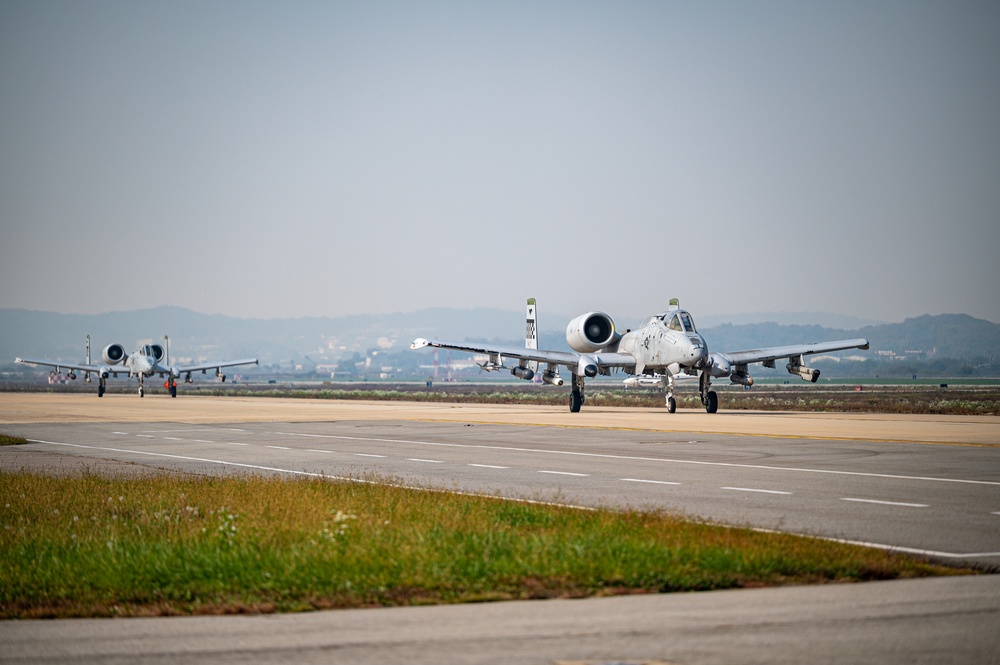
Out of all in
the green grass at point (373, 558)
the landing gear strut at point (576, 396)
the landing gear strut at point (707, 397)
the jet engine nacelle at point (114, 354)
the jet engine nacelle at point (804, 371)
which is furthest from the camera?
the jet engine nacelle at point (114, 354)

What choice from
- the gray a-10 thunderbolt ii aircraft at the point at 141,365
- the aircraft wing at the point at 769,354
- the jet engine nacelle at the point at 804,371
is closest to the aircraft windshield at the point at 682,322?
the aircraft wing at the point at 769,354

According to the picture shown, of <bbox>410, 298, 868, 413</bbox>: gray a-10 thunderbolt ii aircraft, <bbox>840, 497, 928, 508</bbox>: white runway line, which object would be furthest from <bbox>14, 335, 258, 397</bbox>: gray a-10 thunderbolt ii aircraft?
<bbox>840, 497, 928, 508</bbox>: white runway line

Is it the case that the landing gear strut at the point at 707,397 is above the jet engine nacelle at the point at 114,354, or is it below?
below

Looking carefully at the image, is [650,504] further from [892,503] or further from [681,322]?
[681,322]

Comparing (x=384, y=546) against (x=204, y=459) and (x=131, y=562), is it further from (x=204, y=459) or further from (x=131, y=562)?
(x=204, y=459)

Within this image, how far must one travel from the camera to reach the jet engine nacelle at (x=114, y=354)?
328 feet

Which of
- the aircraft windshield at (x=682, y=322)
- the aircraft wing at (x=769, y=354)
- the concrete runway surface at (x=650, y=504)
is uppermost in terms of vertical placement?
the aircraft windshield at (x=682, y=322)

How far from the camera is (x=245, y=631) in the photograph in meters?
8.16

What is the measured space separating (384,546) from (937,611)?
5144 millimetres

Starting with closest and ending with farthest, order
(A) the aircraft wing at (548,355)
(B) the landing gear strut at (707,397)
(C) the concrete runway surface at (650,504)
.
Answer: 1. (C) the concrete runway surface at (650,504)
2. (B) the landing gear strut at (707,397)
3. (A) the aircraft wing at (548,355)

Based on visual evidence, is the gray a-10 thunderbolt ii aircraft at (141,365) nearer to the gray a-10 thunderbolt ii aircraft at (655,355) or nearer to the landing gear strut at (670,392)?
the gray a-10 thunderbolt ii aircraft at (655,355)

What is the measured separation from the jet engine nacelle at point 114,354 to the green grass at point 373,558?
297 ft

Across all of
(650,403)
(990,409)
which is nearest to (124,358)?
(650,403)

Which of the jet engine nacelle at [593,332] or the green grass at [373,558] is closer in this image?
the green grass at [373,558]
